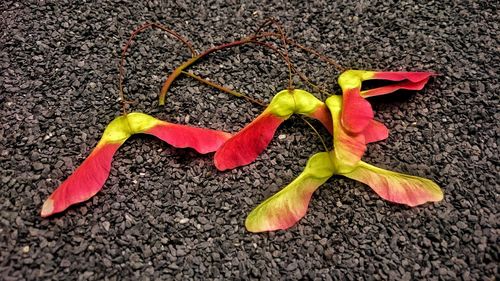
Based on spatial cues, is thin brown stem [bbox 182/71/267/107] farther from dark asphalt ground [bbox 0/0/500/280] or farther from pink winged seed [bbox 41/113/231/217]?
pink winged seed [bbox 41/113/231/217]

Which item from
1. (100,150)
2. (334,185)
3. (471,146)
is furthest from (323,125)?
(100,150)

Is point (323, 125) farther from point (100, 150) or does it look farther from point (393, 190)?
point (100, 150)

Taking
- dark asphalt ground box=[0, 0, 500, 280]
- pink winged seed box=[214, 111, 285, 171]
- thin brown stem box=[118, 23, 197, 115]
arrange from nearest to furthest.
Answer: dark asphalt ground box=[0, 0, 500, 280], pink winged seed box=[214, 111, 285, 171], thin brown stem box=[118, 23, 197, 115]

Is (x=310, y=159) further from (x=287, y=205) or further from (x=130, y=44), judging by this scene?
(x=130, y=44)

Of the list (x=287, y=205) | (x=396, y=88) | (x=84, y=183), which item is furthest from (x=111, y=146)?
(x=396, y=88)

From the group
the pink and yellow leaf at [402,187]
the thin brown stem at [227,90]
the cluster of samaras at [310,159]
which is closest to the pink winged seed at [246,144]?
the cluster of samaras at [310,159]

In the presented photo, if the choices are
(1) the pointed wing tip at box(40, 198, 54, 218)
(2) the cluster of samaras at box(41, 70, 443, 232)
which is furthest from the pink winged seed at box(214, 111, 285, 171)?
(1) the pointed wing tip at box(40, 198, 54, 218)

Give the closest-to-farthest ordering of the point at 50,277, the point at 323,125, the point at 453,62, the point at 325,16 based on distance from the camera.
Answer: the point at 50,277 < the point at 323,125 < the point at 453,62 < the point at 325,16
